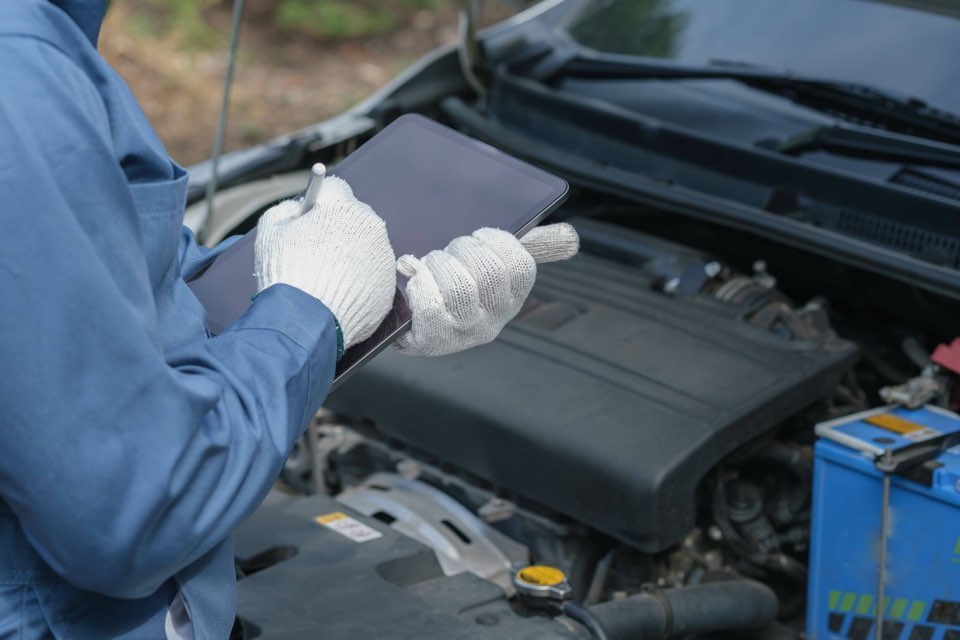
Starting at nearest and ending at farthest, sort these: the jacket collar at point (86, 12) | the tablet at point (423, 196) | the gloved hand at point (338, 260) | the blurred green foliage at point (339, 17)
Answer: the jacket collar at point (86, 12)
the gloved hand at point (338, 260)
the tablet at point (423, 196)
the blurred green foliage at point (339, 17)

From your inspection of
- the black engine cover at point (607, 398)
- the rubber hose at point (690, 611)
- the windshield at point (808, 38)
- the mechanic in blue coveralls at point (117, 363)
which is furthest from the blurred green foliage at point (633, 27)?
the mechanic in blue coveralls at point (117, 363)

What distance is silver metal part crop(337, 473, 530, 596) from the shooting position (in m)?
1.70

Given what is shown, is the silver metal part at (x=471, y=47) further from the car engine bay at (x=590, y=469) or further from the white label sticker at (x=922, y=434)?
the white label sticker at (x=922, y=434)

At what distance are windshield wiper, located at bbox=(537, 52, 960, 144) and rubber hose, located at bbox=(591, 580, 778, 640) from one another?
83 cm

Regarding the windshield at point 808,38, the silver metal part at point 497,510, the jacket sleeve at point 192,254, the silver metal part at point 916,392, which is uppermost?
the windshield at point 808,38

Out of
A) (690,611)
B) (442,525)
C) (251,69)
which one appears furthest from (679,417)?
(251,69)

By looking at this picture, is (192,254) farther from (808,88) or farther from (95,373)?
(808,88)

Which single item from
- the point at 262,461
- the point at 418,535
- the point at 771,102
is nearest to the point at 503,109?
the point at 771,102

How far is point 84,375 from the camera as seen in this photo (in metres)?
0.88

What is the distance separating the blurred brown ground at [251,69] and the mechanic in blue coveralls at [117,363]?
4758mm

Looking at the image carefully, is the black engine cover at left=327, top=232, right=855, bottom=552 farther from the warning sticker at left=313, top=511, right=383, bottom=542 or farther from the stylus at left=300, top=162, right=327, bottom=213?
the stylus at left=300, top=162, right=327, bottom=213

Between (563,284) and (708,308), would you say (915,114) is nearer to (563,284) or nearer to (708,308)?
(708,308)

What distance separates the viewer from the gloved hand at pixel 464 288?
1.20 m

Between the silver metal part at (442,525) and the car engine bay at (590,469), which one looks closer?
the car engine bay at (590,469)
